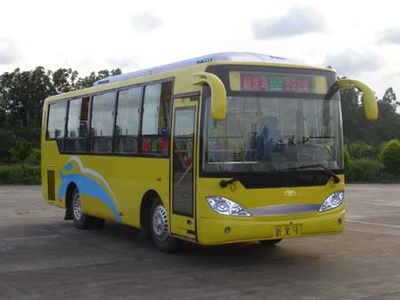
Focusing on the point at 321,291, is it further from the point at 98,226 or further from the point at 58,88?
the point at 58,88

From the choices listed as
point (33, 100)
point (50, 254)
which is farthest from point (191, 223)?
point (33, 100)

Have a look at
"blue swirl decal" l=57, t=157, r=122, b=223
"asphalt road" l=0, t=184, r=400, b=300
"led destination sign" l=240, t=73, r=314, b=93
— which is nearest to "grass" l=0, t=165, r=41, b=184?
"blue swirl decal" l=57, t=157, r=122, b=223

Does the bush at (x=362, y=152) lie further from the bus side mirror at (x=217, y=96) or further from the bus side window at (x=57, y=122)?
the bus side mirror at (x=217, y=96)

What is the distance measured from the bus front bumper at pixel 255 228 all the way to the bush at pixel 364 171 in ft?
101

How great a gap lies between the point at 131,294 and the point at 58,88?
7314 cm

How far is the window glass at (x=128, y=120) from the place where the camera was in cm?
1146

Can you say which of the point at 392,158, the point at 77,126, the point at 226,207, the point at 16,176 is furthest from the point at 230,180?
the point at 392,158

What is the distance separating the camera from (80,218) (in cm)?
1416

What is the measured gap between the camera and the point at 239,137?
928cm

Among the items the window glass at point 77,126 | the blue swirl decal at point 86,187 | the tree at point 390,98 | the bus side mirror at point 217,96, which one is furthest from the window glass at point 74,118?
the tree at point 390,98

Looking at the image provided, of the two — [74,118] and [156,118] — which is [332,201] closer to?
[156,118]

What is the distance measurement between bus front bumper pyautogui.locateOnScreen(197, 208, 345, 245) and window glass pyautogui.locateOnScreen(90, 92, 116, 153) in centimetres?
385

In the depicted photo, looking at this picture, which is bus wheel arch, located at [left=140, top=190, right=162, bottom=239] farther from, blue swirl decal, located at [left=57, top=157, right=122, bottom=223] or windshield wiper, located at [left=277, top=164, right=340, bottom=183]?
windshield wiper, located at [left=277, top=164, right=340, bottom=183]

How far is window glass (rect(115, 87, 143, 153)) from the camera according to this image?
11.5 metres
